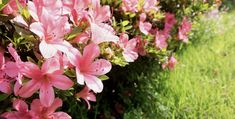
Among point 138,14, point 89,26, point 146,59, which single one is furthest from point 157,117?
point 89,26

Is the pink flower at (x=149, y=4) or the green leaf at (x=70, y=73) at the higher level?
the green leaf at (x=70, y=73)

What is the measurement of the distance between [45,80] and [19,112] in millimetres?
182

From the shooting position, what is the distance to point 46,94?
1505 millimetres

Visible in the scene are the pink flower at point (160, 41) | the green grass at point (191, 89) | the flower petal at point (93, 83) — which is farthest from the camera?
the green grass at point (191, 89)

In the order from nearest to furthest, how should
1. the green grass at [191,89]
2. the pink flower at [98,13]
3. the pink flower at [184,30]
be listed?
the pink flower at [98,13], the green grass at [191,89], the pink flower at [184,30]

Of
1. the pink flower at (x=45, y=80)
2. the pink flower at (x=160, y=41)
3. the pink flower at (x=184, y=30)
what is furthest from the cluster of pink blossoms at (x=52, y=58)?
the pink flower at (x=184, y=30)

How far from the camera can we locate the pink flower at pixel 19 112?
5.23 ft

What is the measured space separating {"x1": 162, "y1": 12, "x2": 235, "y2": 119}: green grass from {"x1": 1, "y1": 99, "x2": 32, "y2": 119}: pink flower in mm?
1685

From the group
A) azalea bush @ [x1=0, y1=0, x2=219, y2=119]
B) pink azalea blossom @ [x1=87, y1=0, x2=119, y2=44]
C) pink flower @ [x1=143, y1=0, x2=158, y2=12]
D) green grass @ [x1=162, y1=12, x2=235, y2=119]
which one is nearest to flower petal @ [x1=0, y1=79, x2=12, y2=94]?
azalea bush @ [x1=0, y1=0, x2=219, y2=119]

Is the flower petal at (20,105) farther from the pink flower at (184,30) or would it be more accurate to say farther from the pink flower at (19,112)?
the pink flower at (184,30)

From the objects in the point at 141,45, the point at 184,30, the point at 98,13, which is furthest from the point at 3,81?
the point at 184,30

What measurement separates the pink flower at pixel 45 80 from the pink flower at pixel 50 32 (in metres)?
0.04

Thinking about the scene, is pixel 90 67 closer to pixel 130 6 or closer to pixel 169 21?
pixel 130 6

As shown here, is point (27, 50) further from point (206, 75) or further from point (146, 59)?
point (206, 75)
